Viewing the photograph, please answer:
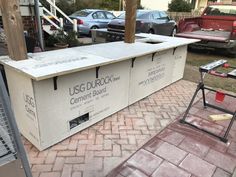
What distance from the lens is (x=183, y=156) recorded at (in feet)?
7.99

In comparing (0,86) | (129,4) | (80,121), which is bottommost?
(80,121)

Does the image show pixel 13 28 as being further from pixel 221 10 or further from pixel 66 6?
pixel 66 6

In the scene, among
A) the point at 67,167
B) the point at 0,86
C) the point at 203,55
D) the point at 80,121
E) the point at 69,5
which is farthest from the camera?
the point at 69,5

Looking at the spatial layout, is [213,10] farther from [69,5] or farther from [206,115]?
[69,5]

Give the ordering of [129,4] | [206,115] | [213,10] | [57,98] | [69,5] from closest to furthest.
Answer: [57,98] → [206,115] → [129,4] → [213,10] → [69,5]

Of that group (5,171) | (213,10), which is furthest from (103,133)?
(213,10)

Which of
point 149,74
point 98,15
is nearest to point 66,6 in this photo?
point 98,15

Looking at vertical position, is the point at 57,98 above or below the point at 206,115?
above

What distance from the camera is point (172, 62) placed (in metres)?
4.37

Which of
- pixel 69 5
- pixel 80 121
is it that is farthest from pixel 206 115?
pixel 69 5

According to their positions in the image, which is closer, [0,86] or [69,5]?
[0,86]

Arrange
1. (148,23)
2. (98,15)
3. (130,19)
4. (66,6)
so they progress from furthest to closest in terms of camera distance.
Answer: (66,6) < (98,15) < (148,23) < (130,19)

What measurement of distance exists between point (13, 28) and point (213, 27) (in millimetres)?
7690

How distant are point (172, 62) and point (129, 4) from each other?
1.46 m
